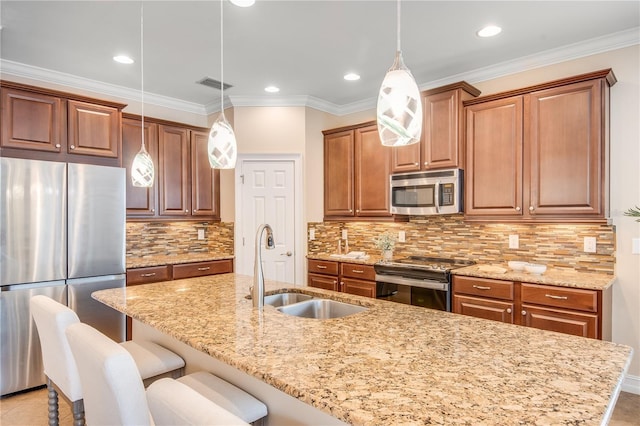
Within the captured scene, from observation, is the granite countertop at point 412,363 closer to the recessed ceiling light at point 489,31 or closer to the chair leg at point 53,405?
the chair leg at point 53,405

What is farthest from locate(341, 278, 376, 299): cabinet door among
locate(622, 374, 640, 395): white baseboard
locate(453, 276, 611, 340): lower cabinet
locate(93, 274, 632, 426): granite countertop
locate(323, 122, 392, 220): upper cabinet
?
locate(622, 374, 640, 395): white baseboard

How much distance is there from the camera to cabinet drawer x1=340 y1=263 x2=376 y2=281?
3.83 m

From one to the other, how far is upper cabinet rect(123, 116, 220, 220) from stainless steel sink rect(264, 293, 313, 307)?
247 centimetres

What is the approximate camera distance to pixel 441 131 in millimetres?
3551

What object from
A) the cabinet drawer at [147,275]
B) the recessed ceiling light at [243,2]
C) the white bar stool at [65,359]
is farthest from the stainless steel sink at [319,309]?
the cabinet drawer at [147,275]

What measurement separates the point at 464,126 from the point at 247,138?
7.95 feet

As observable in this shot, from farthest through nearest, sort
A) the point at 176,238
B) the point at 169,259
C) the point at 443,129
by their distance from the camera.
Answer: the point at 176,238 < the point at 169,259 < the point at 443,129

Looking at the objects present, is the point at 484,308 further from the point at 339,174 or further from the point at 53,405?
the point at 53,405

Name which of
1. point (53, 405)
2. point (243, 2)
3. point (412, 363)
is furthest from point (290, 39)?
point (53, 405)

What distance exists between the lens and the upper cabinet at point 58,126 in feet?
9.58

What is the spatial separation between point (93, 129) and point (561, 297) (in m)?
4.06

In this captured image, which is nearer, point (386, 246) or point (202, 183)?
point (386, 246)

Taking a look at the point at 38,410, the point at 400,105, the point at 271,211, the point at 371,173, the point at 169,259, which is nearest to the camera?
the point at 400,105

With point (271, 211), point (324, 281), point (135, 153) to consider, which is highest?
point (135, 153)
